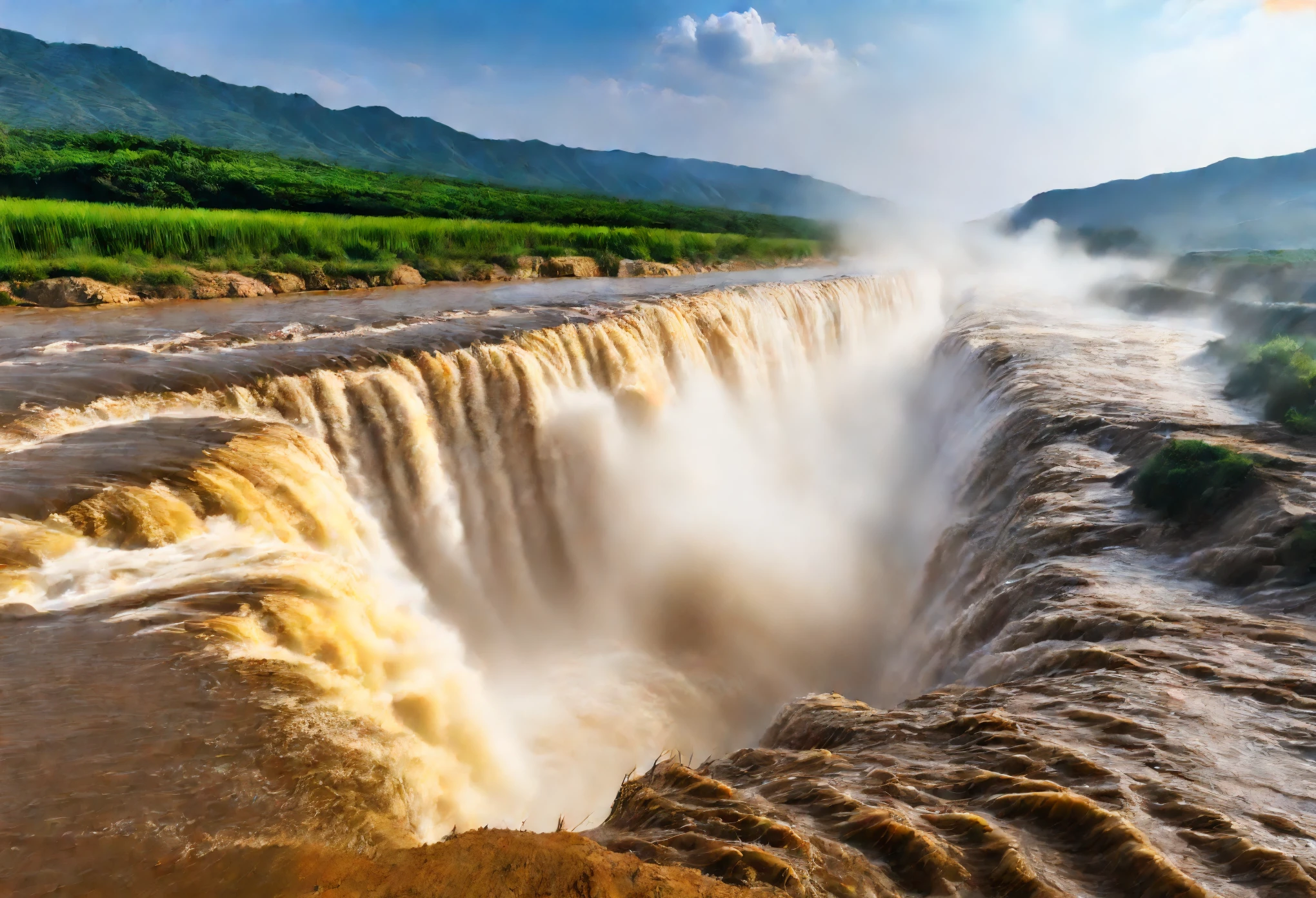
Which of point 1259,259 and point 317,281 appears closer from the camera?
point 317,281

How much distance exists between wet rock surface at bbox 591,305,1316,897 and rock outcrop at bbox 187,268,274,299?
1667 centimetres

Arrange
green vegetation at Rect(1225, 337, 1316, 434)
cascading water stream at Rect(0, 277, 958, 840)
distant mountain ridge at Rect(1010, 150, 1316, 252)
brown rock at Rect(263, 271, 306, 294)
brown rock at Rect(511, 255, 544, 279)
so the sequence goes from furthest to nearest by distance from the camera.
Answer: distant mountain ridge at Rect(1010, 150, 1316, 252)
brown rock at Rect(511, 255, 544, 279)
brown rock at Rect(263, 271, 306, 294)
green vegetation at Rect(1225, 337, 1316, 434)
cascading water stream at Rect(0, 277, 958, 840)

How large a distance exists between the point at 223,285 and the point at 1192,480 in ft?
62.1

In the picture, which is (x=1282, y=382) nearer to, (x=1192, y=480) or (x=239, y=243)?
(x=1192, y=480)

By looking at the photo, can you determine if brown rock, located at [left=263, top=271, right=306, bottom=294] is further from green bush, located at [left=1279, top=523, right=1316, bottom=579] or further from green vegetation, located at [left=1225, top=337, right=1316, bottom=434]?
green vegetation, located at [left=1225, top=337, right=1316, bottom=434]

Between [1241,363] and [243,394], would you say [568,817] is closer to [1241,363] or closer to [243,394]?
[243,394]

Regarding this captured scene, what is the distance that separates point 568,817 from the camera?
6.57 metres

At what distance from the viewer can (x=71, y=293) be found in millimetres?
14617

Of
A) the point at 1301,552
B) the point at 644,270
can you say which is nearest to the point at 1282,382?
the point at 1301,552

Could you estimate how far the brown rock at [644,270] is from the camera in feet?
97.4

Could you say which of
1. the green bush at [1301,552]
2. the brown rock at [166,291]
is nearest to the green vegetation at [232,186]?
the brown rock at [166,291]

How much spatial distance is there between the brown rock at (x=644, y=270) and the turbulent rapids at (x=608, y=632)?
14627mm

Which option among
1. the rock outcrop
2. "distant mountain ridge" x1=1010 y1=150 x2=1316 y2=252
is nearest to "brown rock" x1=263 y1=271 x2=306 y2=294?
the rock outcrop

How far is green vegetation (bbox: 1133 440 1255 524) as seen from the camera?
7.08m
